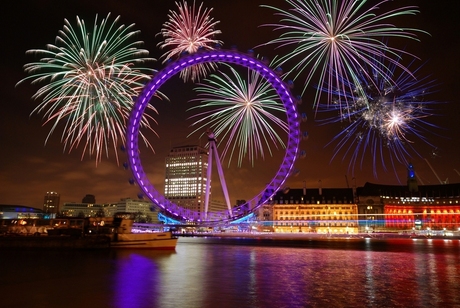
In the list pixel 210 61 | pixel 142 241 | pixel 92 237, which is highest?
pixel 210 61

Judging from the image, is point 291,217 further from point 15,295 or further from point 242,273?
point 15,295

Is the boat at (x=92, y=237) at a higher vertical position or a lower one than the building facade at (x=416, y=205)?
lower

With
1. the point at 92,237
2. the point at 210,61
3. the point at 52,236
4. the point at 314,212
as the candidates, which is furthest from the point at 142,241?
the point at 314,212

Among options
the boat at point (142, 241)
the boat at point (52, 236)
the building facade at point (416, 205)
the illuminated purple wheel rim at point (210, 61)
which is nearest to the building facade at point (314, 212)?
the building facade at point (416, 205)

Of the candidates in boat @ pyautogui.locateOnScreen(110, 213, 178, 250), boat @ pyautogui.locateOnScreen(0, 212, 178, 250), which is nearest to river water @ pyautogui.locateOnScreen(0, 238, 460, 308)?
boat @ pyautogui.locateOnScreen(0, 212, 178, 250)

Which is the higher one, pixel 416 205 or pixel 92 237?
pixel 416 205

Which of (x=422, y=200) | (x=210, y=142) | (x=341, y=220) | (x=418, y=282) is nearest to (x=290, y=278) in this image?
(x=418, y=282)

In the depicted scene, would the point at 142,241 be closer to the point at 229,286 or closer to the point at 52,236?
the point at 52,236

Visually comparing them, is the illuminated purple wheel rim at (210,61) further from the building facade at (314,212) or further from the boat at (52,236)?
the building facade at (314,212)

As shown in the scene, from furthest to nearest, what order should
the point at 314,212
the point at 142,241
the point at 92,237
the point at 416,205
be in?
1. the point at 416,205
2. the point at 314,212
3. the point at 142,241
4. the point at 92,237

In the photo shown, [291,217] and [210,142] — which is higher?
[210,142]

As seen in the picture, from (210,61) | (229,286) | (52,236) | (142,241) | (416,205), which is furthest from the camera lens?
(416,205)
